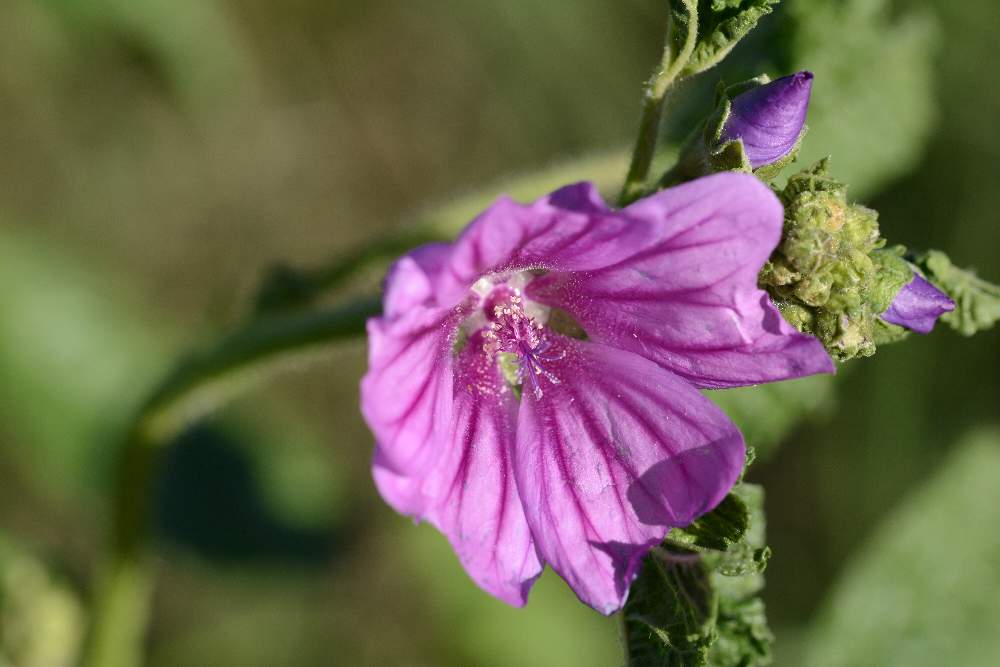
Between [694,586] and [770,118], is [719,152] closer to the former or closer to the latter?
[770,118]

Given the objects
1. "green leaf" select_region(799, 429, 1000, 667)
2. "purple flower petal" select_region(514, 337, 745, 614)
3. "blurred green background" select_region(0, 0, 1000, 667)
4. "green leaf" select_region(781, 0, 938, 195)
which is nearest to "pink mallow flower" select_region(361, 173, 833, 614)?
"purple flower petal" select_region(514, 337, 745, 614)

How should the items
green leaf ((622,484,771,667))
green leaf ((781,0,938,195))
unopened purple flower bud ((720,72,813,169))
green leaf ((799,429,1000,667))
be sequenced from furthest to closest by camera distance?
green leaf ((799,429,1000,667)), green leaf ((781,0,938,195)), green leaf ((622,484,771,667)), unopened purple flower bud ((720,72,813,169))

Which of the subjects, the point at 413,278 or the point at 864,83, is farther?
the point at 864,83

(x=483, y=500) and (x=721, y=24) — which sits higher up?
(x=721, y=24)

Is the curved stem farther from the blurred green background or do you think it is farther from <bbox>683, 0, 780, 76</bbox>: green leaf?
<bbox>683, 0, 780, 76</bbox>: green leaf

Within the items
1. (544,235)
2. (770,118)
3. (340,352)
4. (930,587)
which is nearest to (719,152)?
(770,118)

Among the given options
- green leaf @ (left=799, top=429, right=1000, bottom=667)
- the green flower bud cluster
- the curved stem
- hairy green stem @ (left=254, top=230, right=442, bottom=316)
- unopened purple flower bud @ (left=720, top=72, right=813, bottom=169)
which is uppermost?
hairy green stem @ (left=254, top=230, right=442, bottom=316)

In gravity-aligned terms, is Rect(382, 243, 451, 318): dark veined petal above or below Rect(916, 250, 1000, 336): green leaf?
above
